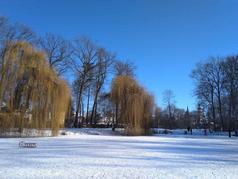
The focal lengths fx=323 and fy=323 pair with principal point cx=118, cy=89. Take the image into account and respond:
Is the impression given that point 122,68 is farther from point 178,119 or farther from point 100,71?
point 178,119

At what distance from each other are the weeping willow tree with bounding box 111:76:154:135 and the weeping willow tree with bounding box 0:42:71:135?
9.94m

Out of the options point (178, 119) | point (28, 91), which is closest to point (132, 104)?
point (28, 91)

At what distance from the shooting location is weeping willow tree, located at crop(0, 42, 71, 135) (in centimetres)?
2597

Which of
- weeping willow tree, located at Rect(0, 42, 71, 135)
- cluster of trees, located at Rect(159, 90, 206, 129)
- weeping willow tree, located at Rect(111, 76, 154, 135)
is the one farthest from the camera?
cluster of trees, located at Rect(159, 90, 206, 129)

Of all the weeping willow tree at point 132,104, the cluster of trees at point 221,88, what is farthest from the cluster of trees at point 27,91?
the cluster of trees at point 221,88

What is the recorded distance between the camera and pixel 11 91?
26188mm

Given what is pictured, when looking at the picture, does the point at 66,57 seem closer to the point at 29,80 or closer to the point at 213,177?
the point at 29,80

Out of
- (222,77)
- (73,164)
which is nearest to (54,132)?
(73,164)

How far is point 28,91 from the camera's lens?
88.2 ft

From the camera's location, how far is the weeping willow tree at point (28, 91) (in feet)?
85.2

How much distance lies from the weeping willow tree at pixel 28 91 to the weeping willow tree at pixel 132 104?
994cm

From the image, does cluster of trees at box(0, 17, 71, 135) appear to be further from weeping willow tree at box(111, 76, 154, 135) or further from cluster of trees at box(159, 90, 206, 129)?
cluster of trees at box(159, 90, 206, 129)

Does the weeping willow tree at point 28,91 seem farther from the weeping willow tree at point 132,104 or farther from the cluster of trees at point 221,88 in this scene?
the cluster of trees at point 221,88

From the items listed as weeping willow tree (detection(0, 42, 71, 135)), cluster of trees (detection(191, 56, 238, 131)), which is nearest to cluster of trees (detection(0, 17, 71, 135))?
weeping willow tree (detection(0, 42, 71, 135))
